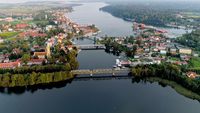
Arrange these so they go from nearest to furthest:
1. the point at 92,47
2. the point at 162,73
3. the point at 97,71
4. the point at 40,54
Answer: the point at 162,73 < the point at 97,71 < the point at 40,54 < the point at 92,47

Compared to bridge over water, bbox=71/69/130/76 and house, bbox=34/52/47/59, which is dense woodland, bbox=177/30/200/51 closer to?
bridge over water, bbox=71/69/130/76

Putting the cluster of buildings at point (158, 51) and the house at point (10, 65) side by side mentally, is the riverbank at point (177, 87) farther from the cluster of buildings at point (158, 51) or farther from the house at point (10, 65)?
the house at point (10, 65)

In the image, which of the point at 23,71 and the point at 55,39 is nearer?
the point at 23,71

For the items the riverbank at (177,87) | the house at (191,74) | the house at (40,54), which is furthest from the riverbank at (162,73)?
the house at (40,54)

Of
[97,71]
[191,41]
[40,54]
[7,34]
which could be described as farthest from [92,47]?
[7,34]

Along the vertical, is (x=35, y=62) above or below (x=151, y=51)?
below

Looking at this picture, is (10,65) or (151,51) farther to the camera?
(151,51)

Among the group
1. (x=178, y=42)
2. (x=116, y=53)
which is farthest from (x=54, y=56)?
(x=178, y=42)

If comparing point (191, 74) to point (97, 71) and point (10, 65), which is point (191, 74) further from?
point (10, 65)

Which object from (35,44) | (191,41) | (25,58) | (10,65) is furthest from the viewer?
(191,41)

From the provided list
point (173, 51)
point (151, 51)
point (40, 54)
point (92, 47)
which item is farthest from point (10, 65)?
point (173, 51)

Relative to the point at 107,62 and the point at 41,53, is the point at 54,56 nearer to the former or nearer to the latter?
the point at 41,53
